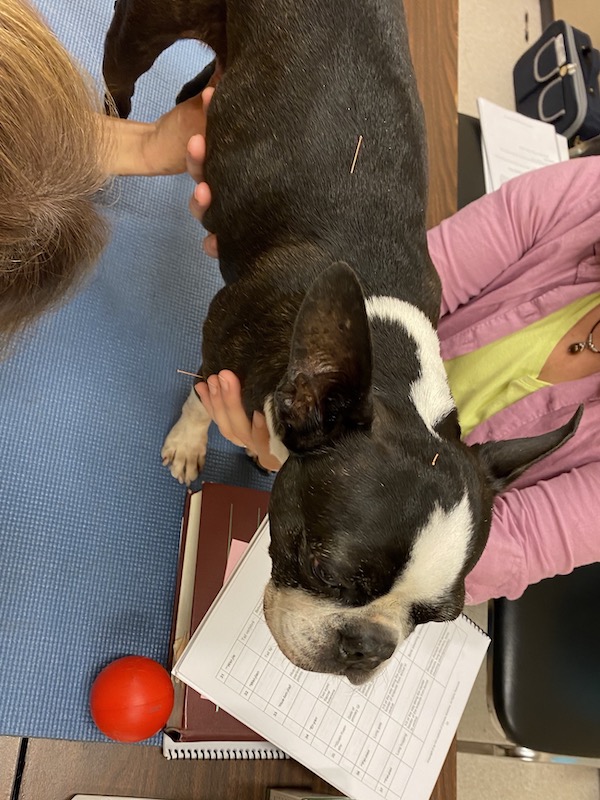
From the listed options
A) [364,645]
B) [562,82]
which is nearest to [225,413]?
[364,645]

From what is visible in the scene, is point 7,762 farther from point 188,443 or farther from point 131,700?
point 188,443

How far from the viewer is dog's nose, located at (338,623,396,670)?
1.07 meters

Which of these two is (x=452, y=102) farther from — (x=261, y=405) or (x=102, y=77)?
(x=261, y=405)

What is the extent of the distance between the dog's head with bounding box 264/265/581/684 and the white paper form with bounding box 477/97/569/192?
52.0 inches

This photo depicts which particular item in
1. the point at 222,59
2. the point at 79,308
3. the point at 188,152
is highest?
the point at 222,59

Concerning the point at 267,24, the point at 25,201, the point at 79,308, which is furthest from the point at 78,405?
the point at 267,24

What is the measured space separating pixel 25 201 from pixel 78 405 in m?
0.58

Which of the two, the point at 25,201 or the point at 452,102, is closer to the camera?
the point at 25,201

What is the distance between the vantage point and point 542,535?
1.43 m

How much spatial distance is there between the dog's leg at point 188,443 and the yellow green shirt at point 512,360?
639mm

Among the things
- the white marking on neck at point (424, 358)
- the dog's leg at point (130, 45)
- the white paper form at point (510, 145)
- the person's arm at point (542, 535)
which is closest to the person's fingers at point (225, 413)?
the white marking on neck at point (424, 358)

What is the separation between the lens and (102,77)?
1.72 metres

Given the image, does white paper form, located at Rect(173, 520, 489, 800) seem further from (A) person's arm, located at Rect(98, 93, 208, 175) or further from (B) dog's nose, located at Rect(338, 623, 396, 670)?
(A) person's arm, located at Rect(98, 93, 208, 175)

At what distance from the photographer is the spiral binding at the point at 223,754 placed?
1155 mm
